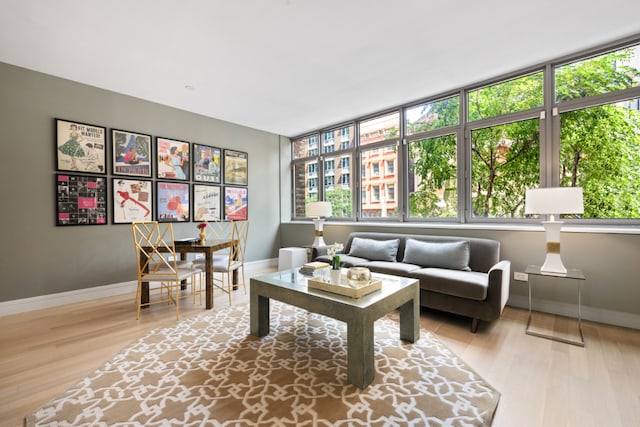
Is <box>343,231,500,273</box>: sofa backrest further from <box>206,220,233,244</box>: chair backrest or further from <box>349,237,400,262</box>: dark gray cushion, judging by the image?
<box>206,220,233,244</box>: chair backrest

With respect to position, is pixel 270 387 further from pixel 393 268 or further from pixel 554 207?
pixel 554 207

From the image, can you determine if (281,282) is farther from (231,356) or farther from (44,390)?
(44,390)

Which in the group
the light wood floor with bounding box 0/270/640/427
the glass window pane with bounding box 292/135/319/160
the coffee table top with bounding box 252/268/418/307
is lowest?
the light wood floor with bounding box 0/270/640/427

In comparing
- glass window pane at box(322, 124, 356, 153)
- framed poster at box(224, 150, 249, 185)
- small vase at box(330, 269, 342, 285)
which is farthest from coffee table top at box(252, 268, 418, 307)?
glass window pane at box(322, 124, 356, 153)

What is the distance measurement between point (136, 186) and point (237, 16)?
279 centimetres

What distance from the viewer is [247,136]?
5.38 m

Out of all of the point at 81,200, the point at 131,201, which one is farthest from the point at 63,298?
the point at 131,201

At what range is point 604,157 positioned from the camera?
2.91 metres

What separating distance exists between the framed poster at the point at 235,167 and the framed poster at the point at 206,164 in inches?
6.2

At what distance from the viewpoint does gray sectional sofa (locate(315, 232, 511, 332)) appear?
8.42 feet

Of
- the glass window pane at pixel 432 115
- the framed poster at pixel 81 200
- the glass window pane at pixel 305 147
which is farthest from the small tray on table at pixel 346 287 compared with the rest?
the glass window pane at pixel 305 147

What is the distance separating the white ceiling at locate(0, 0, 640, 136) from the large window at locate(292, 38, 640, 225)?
0.29 meters

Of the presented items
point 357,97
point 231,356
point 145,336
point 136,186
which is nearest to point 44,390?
point 145,336

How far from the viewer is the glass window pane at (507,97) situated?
330cm
